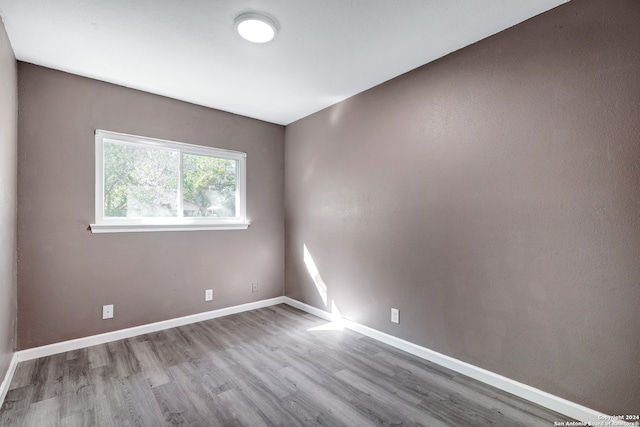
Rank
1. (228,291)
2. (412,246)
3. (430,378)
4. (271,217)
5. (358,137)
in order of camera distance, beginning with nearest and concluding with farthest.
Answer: (430,378) < (412,246) < (358,137) < (228,291) < (271,217)

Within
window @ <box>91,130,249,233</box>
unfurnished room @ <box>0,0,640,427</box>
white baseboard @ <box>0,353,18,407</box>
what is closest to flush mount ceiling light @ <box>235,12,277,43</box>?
unfurnished room @ <box>0,0,640,427</box>

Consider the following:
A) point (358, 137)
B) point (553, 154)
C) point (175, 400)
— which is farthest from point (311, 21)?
point (175, 400)

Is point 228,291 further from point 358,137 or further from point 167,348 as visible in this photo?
point 358,137

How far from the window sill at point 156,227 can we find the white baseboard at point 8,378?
1121 mm

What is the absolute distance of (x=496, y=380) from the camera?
210 cm

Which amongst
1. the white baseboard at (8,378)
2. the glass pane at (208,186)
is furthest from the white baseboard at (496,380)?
the white baseboard at (8,378)

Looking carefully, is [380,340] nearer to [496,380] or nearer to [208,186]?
[496,380]

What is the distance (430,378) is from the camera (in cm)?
223

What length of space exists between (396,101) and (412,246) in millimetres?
1351

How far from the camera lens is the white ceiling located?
6.05 ft

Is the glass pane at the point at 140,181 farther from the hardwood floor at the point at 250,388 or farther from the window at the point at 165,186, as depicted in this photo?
the hardwood floor at the point at 250,388

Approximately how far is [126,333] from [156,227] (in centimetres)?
108

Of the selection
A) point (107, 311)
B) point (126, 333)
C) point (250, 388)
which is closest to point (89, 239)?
point (107, 311)

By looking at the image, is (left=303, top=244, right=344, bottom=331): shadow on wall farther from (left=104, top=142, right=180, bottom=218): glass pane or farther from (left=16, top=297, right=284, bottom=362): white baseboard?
(left=104, top=142, right=180, bottom=218): glass pane
